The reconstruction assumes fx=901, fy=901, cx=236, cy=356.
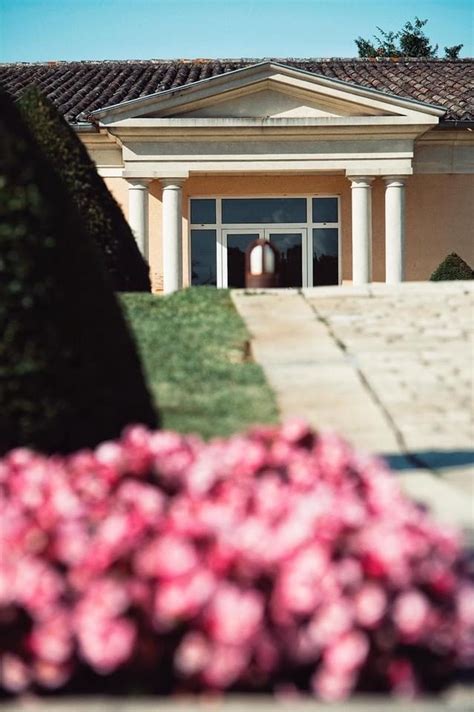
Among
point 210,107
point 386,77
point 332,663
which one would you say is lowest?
point 332,663

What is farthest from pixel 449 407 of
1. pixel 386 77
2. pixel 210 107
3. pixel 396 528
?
pixel 386 77

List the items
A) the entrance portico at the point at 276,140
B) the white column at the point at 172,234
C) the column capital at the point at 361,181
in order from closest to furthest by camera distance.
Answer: the entrance portico at the point at 276,140
the white column at the point at 172,234
the column capital at the point at 361,181

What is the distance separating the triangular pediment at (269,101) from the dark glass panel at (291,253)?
301 centimetres

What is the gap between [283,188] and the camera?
71.1ft

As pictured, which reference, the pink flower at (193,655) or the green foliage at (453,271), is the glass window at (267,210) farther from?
the pink flower at (193,655)

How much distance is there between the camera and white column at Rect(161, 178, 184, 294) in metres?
19.9

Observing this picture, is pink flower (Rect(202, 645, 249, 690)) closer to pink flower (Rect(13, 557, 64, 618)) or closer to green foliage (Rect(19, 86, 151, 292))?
pink flower (Rect(13, 557, 64, 618))

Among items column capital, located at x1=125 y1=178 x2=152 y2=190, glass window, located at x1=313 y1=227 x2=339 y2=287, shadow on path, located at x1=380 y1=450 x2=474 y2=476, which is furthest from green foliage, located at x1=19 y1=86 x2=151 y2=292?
glass window, located at x1=313 y1=227 x2=339 y2=287

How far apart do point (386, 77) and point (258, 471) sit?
22.7 meters

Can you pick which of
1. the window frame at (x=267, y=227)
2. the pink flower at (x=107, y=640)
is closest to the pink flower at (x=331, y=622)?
the pink flower at (x=107, y=640)

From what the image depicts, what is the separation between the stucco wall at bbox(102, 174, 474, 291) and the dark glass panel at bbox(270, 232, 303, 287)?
102 centimetres

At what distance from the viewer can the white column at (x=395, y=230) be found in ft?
66.0

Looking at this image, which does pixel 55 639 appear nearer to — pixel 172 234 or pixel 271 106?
pixel 172 234

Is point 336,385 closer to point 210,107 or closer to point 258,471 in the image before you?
point 258,471
